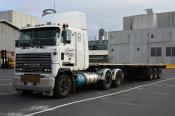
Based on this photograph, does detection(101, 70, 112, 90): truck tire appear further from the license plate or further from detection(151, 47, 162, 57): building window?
detection(151, 47, 162, 57): building window

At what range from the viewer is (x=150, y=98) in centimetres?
1555

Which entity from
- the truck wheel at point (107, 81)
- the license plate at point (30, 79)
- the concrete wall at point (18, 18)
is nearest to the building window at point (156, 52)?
the concrete wall at point (18, 18)

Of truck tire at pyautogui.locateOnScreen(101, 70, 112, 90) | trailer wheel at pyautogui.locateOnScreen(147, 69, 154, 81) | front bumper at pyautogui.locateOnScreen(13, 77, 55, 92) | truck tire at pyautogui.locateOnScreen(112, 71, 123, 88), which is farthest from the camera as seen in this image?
trailer wheel at pyautogui.locateOnScreen(147, 69, 154, 81)

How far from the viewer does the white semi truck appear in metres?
14.6

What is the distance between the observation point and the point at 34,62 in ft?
48.8

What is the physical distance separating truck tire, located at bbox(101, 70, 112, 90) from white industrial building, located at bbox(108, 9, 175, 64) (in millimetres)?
46994

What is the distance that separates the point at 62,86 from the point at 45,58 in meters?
1.47

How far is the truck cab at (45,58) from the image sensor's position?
14.6 meters

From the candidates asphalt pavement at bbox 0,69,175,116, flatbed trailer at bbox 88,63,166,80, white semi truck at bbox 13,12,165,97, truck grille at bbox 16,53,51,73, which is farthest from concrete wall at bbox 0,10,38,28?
truck grille at bbox 16,53,51,73

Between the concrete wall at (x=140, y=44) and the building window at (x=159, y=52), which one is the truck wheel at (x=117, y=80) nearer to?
the concrete wall at (x=140, y=44)

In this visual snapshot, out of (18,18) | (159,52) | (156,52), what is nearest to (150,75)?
(159,52)

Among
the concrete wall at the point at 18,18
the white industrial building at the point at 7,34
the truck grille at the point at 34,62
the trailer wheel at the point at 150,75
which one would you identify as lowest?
the trailer wheel at the point at 150,75

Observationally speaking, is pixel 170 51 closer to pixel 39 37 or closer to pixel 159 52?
pixel 159 52

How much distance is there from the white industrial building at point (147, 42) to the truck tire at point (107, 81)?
46994 mm
